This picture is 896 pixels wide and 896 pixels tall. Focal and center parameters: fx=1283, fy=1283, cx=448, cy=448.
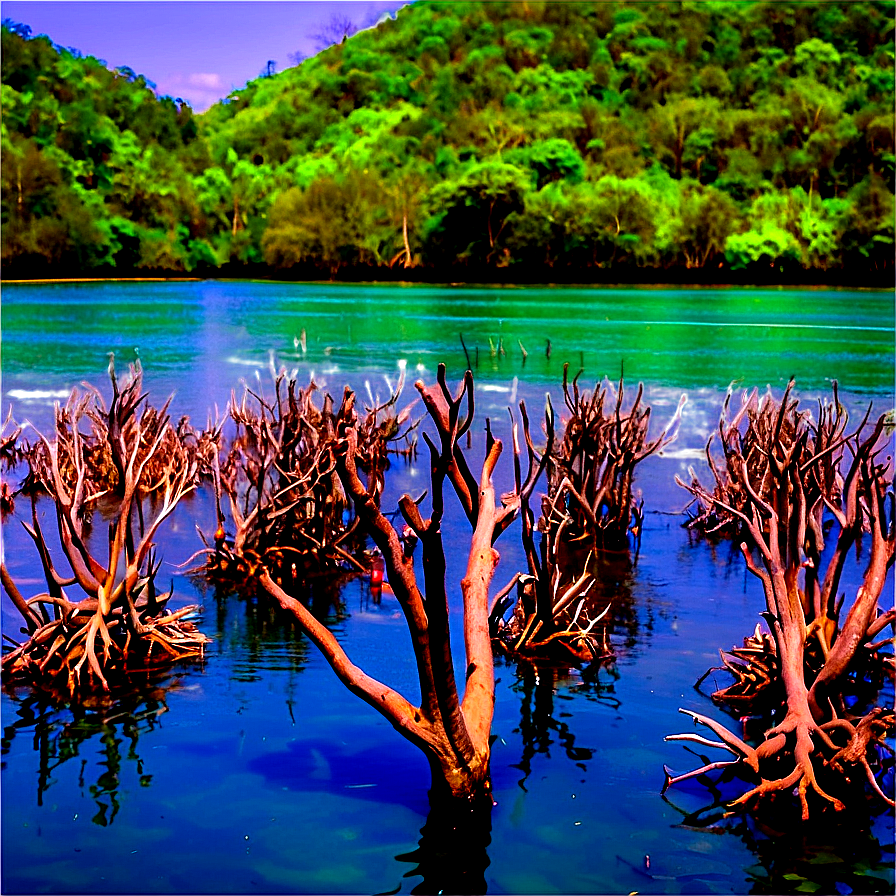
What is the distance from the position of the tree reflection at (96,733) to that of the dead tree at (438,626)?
152cm

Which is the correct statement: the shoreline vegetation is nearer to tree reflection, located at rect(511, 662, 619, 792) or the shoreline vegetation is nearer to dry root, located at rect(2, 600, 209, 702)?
tree reflection, located at rect(511, 662, 619, 792)

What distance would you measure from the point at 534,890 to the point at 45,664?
3213 millimetres

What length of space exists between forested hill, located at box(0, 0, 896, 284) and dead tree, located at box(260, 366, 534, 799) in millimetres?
82149

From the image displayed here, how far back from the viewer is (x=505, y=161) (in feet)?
330

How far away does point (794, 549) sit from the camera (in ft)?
21.9

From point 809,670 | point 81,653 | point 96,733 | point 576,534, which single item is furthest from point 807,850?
point 576,534

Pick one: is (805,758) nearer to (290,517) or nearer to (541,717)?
(541,717)

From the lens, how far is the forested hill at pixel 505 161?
88.9 m

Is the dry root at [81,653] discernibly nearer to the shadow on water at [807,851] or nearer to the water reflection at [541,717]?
the water reflection at [541,717]

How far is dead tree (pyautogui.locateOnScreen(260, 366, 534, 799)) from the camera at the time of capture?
518 cm

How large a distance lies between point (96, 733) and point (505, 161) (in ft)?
318

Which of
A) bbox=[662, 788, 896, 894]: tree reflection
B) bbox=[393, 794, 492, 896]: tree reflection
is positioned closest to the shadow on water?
bbox=[662, 788, 896, 894]: tree reflection

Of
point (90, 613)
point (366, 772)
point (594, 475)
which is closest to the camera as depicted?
point (366, 772)

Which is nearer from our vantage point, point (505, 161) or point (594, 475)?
point (594, 475)
